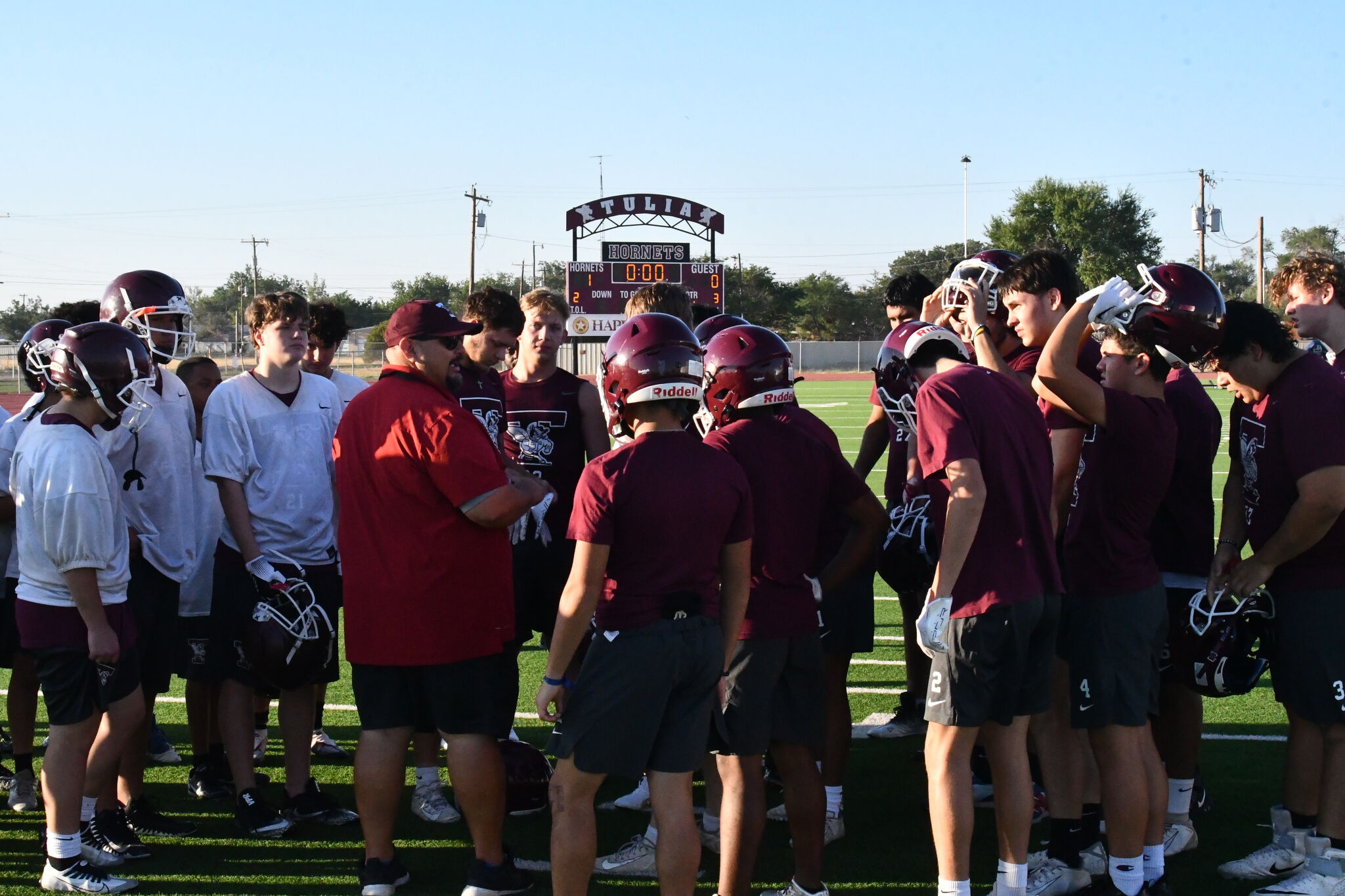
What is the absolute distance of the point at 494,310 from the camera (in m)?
5.73

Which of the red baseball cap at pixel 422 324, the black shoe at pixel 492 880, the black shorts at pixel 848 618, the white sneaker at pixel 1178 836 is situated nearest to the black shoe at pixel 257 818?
the black shoe at pixel 492 880

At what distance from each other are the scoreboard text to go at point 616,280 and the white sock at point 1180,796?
2639 cm

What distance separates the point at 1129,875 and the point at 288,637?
327cm

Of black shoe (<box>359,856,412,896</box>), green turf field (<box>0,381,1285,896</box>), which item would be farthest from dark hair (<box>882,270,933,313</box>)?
black shoe (<box>359,856,412,896</box>)

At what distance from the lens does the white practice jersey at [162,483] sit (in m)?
5.02

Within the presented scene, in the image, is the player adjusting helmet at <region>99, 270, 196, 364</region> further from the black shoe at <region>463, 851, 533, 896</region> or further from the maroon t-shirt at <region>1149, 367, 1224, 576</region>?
the maroon t-shirt at <region>1149, 367, 1224, 576</region>

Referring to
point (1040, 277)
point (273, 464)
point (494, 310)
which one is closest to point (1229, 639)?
point (1040, 277)

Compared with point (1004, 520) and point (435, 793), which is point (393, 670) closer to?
point (435, 793)

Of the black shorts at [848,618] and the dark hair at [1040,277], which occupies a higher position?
the dark hair at [1040,277]

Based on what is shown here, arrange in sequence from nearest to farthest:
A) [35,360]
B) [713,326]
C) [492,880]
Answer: [492,880], [35,360], [713,326]

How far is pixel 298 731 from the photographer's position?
17.1 feet

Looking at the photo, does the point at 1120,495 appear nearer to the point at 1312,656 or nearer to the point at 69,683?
the point at 1312,656

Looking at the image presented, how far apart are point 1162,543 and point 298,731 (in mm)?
3690

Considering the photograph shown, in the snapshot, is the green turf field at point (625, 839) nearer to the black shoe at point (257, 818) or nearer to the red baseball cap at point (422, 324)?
the black shoe at point (257, 818)
